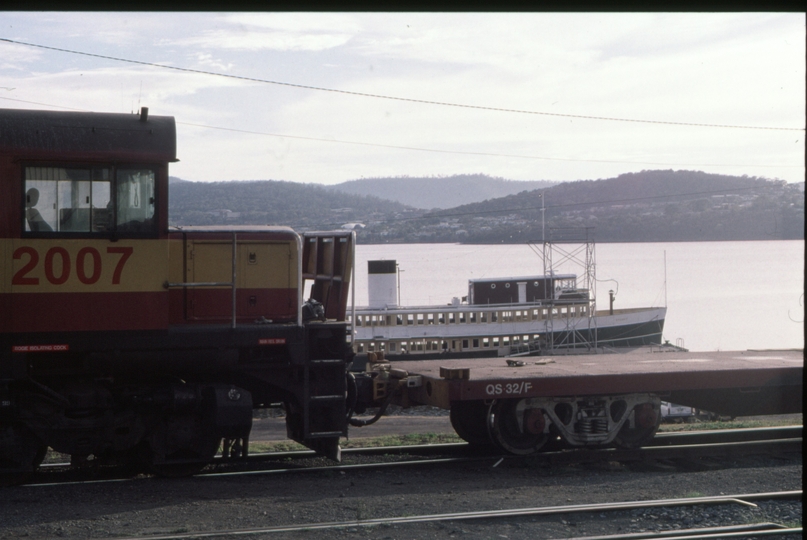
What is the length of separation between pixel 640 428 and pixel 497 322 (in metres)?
25.5

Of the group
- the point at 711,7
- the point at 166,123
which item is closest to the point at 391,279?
the point at 166,123

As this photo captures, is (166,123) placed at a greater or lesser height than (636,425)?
greater

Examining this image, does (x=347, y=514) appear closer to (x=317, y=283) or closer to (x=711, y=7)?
(x=317, y=283)

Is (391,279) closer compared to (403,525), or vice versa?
(403,525)

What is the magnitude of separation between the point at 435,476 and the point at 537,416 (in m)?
1.69

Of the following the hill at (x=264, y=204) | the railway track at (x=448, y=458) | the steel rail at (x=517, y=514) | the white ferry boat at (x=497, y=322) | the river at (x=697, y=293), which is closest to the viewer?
the steel rail at (x=517, y=514)

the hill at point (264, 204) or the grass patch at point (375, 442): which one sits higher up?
the hill at point (264, 204)

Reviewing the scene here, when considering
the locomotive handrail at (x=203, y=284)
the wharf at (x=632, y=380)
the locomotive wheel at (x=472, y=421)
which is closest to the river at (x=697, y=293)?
the wharf at (x=632, y=380)

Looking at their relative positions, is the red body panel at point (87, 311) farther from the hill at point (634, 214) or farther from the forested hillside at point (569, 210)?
the hill at point (634, 214)

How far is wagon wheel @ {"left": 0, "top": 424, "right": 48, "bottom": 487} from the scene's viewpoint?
848 cm

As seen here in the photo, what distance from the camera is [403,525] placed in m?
7.30

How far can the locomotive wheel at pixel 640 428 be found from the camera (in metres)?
10.8

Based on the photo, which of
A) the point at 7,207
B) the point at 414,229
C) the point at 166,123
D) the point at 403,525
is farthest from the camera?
the point at 414,229

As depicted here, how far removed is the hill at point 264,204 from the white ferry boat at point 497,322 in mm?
4818
